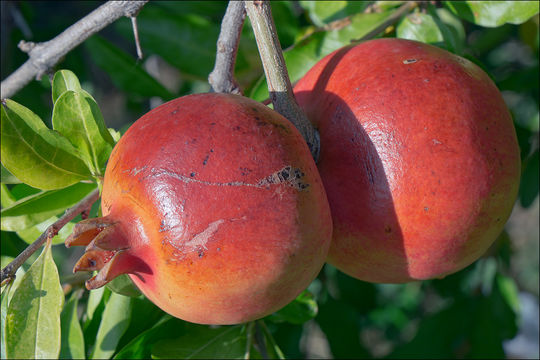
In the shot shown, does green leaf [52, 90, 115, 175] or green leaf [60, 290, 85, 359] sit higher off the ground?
green leaf [52, 90, 115, 175]

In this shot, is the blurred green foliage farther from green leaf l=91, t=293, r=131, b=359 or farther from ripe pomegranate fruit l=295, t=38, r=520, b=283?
ripe pomegranate fruit l=295, t=38, r=520, b=283

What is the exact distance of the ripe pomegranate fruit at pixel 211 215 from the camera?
668 millimetres

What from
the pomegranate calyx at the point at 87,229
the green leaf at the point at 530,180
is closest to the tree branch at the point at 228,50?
the pomegranate calyx at the point at 87,229

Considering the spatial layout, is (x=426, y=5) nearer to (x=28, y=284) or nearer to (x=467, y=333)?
(x=28, y=284)

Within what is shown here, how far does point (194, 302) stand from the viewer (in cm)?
71

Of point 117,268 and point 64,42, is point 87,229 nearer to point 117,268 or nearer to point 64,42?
point 117,268

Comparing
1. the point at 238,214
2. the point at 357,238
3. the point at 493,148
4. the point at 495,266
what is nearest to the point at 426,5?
the point at 493,148

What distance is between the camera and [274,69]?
32.3 inches

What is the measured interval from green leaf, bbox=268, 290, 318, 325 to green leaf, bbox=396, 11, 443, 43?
1.99ft

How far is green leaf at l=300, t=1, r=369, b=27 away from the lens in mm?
1277

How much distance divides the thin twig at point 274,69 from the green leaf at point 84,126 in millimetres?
279

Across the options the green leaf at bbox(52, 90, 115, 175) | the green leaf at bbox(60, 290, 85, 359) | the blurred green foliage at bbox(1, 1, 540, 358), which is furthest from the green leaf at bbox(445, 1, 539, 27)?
the green leaf at bbox(60, 290, 85, 359)

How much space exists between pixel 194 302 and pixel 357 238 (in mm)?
270

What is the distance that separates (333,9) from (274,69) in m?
0.55
